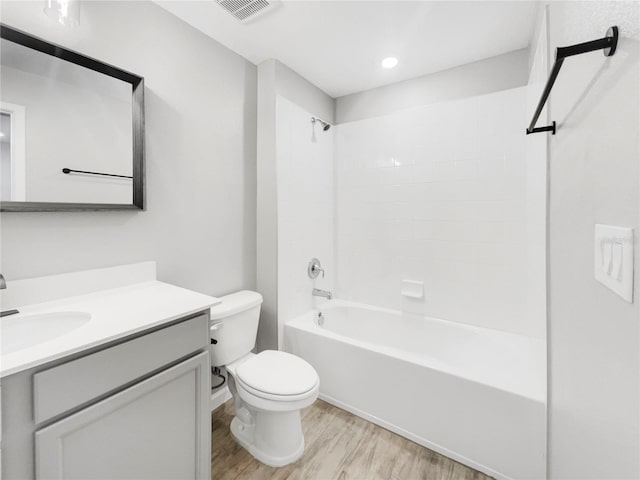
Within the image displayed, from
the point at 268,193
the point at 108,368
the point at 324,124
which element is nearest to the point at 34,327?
the point at 108,368

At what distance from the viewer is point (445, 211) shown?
2.23 m

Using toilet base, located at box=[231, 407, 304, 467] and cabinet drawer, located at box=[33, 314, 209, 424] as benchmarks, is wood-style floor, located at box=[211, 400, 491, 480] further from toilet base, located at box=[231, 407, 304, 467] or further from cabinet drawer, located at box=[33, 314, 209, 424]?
cabinet drawer, located at box=[33, 314, 209, 424]

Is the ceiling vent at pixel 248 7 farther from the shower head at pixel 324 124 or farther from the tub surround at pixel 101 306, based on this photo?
the tub surround at pixel 101 306

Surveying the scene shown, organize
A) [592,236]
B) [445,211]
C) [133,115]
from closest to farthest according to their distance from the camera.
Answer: [592,236]
[133,115]
[445,211]

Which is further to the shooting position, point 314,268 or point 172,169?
point 314,268

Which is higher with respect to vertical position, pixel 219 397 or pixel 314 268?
pixel 314 268

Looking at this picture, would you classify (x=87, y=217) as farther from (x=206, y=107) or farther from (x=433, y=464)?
(x=433, y=464)

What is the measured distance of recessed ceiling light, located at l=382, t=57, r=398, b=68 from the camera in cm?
206

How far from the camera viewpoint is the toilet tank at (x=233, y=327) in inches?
64.4

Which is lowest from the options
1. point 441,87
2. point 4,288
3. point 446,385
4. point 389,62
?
point 446,385

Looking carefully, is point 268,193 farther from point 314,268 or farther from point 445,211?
point 445,211

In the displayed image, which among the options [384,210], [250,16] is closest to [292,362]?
[384,210]

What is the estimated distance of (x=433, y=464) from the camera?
153cm

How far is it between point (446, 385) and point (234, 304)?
1.26 metres
